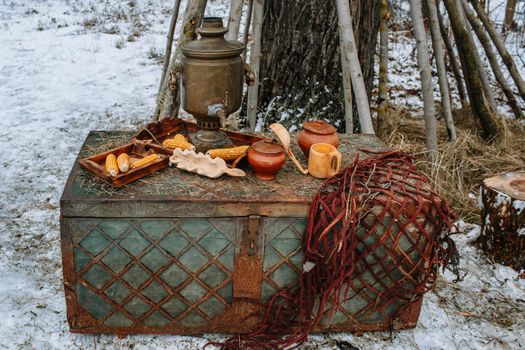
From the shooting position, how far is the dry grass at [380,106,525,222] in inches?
135

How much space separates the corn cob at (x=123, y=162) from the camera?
6.91 ft

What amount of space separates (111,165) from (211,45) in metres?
0.66

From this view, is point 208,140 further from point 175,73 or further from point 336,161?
point 336,161

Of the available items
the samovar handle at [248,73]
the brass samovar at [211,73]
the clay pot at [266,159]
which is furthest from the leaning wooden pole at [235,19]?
the clay pot at [266,159]

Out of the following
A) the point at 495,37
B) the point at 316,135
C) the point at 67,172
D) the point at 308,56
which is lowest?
the point at 67,172

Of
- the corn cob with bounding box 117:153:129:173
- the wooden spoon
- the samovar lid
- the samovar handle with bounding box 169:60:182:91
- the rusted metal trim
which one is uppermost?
the samovar lid

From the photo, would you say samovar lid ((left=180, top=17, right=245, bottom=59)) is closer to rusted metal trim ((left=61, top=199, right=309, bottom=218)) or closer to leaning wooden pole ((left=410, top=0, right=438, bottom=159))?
rusted metal trim ((left=61, top=199, right=309, bottom=218))

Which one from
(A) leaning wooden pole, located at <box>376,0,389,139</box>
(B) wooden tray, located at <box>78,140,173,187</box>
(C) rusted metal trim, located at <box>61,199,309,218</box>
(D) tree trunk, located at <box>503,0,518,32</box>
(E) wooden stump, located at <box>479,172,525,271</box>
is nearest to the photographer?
(C) rusted metal trim, located at <box>61,199,309,218</box>

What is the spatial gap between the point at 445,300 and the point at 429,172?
1206 mm

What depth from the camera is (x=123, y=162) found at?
214cm

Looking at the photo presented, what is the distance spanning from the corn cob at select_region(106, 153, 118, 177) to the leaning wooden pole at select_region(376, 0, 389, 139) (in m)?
2.17

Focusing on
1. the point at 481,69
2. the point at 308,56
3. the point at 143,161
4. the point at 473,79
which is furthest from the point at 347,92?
the point at 143,161

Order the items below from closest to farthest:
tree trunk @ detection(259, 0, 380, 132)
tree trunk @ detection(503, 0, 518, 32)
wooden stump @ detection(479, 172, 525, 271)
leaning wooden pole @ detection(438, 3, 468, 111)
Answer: wooden stump @ detection(479, 172, 525, 271) → tree trunk @ detection(259, 0, 380, 132) → leaning wooden pole @ detection(438, 3, 468, 111) → tree trunk @ detection(503, 0, 518, 32)

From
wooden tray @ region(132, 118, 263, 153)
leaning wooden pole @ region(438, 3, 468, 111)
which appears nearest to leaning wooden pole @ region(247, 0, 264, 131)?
wooden tray @ region(132, 118, 263, 153)
